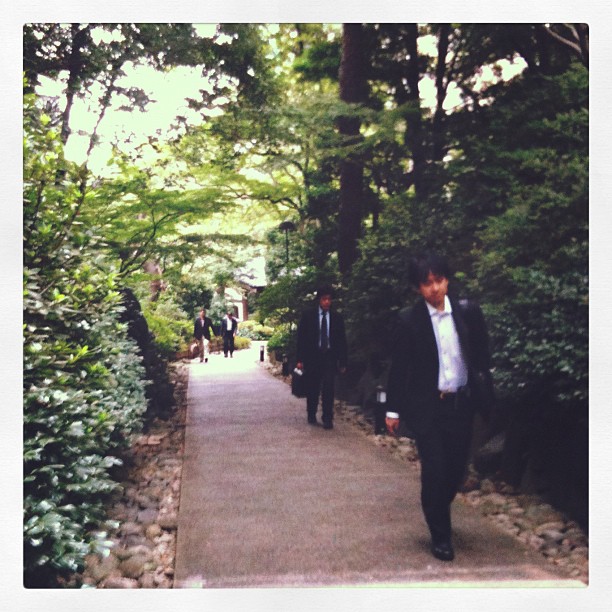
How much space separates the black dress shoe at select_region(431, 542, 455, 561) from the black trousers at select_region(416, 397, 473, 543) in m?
→ 0.03

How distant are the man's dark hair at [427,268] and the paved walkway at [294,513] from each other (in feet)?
4.73

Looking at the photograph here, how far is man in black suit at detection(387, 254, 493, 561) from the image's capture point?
3.00m

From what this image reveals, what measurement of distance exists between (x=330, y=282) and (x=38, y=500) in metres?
2.73

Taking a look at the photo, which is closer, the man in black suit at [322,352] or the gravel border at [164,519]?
the gravel border at [164,519]

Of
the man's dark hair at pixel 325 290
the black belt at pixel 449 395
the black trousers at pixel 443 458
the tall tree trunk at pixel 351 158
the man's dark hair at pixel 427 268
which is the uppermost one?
the tall tree trunk at pixel 351 158

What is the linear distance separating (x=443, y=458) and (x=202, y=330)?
1.86 metres

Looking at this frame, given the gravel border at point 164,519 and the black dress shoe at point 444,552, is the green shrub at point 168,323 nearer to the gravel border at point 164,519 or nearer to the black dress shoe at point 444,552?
the gravel border at point 164,519

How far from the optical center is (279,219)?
415 cm

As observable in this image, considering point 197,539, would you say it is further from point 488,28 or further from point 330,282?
point 488,28

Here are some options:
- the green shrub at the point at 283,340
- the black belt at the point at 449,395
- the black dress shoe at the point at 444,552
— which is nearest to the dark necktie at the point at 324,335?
the green shrub at the point at 283,340

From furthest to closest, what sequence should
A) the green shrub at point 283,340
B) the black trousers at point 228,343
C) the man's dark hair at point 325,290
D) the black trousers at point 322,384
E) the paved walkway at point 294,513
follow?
the black trousers at point 322,384, the man's dark hair at point 325,290, the green shrub at point 283,340, the black trousers at point 228,343, the paved walkway at point 294,513

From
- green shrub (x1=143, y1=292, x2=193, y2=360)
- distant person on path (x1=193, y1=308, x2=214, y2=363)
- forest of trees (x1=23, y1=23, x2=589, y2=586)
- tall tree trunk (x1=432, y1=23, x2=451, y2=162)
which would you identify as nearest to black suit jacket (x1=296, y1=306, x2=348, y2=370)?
forest of trees (x1=23, y1=23, x2=589, y2=586)

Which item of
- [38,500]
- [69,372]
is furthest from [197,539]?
[69,372]

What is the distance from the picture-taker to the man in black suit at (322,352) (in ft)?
15.1
